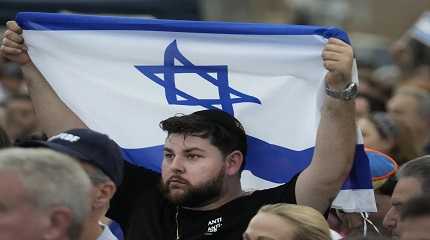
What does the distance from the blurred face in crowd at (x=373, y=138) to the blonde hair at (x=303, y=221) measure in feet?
11.6

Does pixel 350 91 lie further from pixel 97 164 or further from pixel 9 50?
pixel 9 50

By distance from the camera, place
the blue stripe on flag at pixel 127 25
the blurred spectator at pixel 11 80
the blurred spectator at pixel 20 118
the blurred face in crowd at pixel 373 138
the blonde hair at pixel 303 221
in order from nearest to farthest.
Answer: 1. the blonde hair at pixel 303 221
2. the blue stripe on flag at pixel 127 25
3. the blurred face in crowd at pixel 373 138
4. the blurred spectator at pixel 20 118
5. the blurred spectator at pixel 11 80

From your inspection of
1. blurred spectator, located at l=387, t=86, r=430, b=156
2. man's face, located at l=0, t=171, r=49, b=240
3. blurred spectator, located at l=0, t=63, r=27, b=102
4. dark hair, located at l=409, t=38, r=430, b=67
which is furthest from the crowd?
blurred spectator, located at l=0, t=63, r=27, b=102

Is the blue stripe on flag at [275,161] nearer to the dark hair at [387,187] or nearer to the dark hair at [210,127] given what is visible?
the dark hair at [210,127]

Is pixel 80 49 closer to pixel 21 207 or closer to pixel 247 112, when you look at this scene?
pixel 247 112

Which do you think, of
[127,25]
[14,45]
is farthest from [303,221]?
[14,45]

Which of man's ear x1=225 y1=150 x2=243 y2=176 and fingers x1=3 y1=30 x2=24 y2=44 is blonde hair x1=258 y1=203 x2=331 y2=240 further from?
fingers x1=3 y1=30 x2=24 y2=44

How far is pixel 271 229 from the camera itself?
18.2ft

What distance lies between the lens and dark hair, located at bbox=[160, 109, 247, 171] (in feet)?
21.7

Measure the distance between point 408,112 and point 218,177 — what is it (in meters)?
4.47

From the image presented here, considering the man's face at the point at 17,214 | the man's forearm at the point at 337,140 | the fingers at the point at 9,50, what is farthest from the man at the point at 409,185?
the fingers at the point at 9,50

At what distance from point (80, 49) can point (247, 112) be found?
96 centimetres

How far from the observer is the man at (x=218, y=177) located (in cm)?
637

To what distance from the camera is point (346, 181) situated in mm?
6691
